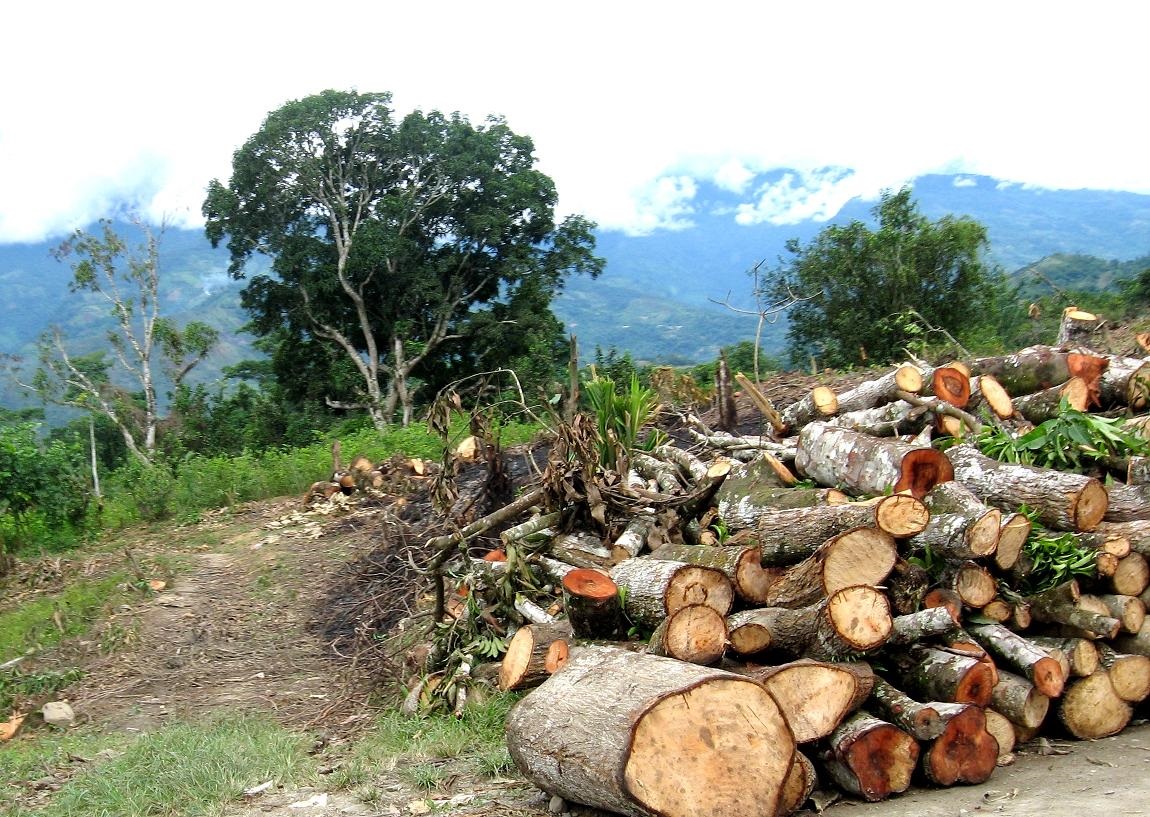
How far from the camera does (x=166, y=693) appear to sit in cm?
662

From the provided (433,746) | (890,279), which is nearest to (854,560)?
(433,746)

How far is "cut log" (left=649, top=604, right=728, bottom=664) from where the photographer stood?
4207mm

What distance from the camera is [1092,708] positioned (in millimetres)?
4090

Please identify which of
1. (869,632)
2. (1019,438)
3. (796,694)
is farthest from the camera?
(1019,438)

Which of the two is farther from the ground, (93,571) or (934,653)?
(934,653)

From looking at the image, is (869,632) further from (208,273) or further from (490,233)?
(208,273)

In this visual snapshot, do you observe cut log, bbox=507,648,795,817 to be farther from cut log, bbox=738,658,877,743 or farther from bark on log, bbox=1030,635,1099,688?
bark on log, bbox=1030,635,1099,688

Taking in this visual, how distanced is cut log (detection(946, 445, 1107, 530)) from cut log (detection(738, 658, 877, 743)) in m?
1.73

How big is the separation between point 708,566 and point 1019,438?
90.6 inches

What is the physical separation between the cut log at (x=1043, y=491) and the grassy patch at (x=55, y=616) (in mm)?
7279

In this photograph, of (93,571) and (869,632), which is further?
(93,571)

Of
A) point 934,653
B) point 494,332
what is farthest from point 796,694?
point 494,332

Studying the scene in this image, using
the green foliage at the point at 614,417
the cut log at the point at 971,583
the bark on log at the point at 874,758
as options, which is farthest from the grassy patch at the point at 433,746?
the cut log at the point at 971,583

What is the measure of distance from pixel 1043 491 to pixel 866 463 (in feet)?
3.73
